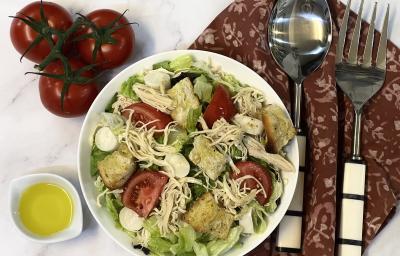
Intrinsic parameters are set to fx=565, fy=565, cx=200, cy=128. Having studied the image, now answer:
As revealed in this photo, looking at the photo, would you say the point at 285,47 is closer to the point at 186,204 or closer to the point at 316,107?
the point at 316,107

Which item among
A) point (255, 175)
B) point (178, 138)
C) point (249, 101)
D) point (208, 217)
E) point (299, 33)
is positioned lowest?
point (208, 217)

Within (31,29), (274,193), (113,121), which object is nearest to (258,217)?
(274,193)

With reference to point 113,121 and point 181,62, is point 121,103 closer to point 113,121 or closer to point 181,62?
point 113,121

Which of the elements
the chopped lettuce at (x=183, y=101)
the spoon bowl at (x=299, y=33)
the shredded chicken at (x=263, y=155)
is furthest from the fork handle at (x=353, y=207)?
the chopped lettuce at (x=183, y=101)

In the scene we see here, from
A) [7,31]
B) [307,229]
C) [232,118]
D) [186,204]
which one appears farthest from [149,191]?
[7,31]

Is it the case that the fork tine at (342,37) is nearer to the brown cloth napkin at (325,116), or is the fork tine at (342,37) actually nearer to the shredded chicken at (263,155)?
the brown cloth napkin at (325,116)
